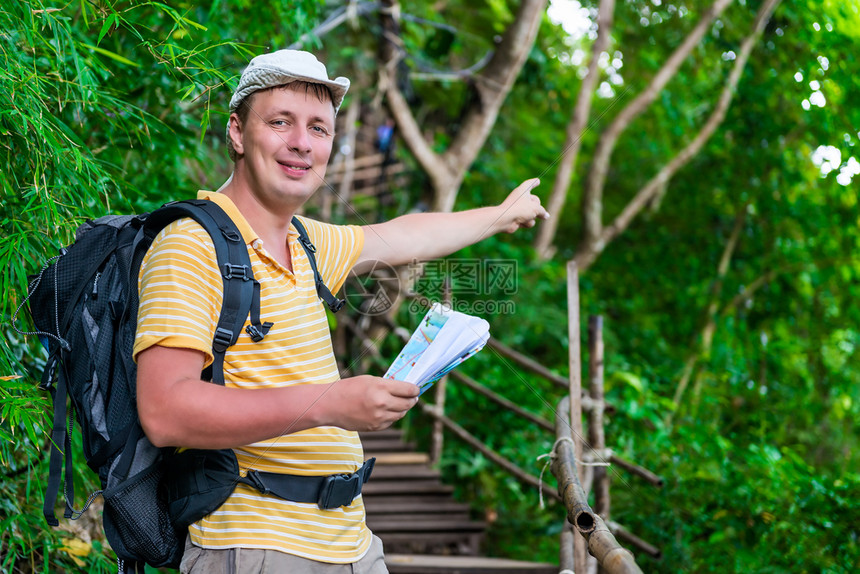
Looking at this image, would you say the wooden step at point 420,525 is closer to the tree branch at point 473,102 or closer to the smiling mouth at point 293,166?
the tree branch at point 473,102

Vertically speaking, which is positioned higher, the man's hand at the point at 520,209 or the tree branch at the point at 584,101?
the tree branch at the point at 584,101

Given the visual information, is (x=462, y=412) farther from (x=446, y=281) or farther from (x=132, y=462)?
(x=132, y=462)

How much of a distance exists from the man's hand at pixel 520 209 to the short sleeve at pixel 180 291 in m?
0.83

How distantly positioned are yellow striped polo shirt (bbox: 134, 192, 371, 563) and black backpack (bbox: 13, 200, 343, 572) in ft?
0.10

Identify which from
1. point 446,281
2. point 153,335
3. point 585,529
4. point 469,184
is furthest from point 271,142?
point 469,184

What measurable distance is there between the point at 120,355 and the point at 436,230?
81 cm

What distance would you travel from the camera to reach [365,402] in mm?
1092

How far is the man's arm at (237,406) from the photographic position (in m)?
1.07

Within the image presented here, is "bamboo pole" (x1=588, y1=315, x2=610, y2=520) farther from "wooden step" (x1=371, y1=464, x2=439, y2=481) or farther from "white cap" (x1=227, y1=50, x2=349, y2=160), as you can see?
"white cap" (x1=227, y1=50, x2=349, y2=160)

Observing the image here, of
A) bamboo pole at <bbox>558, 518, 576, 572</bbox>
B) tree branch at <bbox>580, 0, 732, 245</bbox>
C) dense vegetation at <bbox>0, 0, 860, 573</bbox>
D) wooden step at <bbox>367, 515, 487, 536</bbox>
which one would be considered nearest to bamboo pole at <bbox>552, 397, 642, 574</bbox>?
bamboo pole at <bbox>558, 518, 576, 572</bbox>

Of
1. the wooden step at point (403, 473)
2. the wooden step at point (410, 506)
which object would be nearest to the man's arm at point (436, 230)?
the wooden step at point (410, 506)

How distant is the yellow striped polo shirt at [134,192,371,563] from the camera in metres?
1.18

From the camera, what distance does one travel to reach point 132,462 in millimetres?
1248

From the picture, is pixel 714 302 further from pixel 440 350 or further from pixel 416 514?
pixel 440 350
